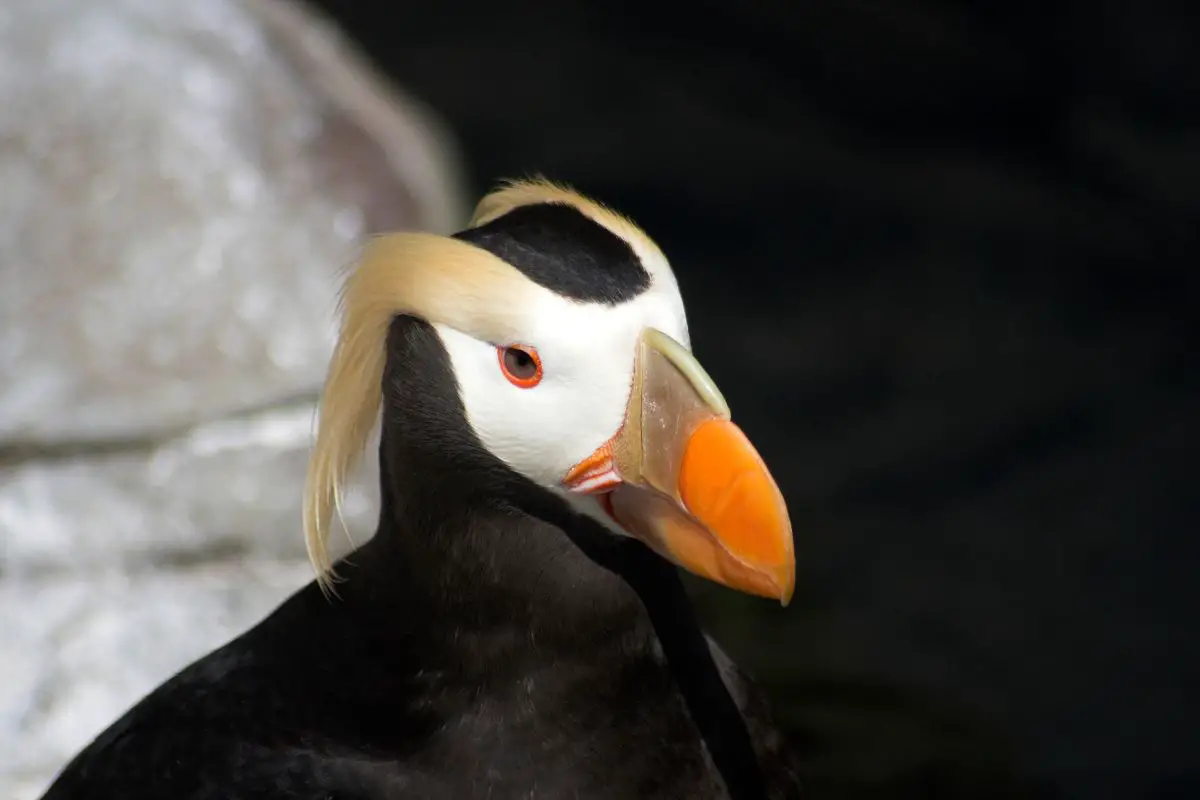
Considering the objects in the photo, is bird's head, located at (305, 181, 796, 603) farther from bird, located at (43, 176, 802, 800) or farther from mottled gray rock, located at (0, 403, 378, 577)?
mottled gray rock, located at (0, 403, 378, 577)

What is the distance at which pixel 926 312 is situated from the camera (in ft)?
17.2

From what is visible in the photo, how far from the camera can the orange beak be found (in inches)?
76.7

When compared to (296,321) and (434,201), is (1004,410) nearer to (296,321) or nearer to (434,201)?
(434,201)

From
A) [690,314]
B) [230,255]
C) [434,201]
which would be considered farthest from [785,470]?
[230,255]

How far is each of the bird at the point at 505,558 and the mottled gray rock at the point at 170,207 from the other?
165 centimetres

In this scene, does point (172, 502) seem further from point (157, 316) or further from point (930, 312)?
point (930, 312)

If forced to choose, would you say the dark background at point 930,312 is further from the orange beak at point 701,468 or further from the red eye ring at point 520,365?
the red eye ring at point 520,365

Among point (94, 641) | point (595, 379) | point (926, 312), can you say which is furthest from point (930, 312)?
point (595, 379)

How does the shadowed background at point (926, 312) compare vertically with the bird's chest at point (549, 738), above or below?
below

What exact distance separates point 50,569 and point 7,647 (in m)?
0.22

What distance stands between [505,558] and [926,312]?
336cm

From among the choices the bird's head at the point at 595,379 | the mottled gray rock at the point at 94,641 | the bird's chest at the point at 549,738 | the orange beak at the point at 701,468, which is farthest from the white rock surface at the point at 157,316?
the orange beak at the point at 701,468

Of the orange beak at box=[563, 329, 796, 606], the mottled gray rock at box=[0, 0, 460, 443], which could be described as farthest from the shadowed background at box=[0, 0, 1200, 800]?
the orange beak at box=[563, 329, 796, 606]

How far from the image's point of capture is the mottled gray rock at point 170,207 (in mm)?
3953
